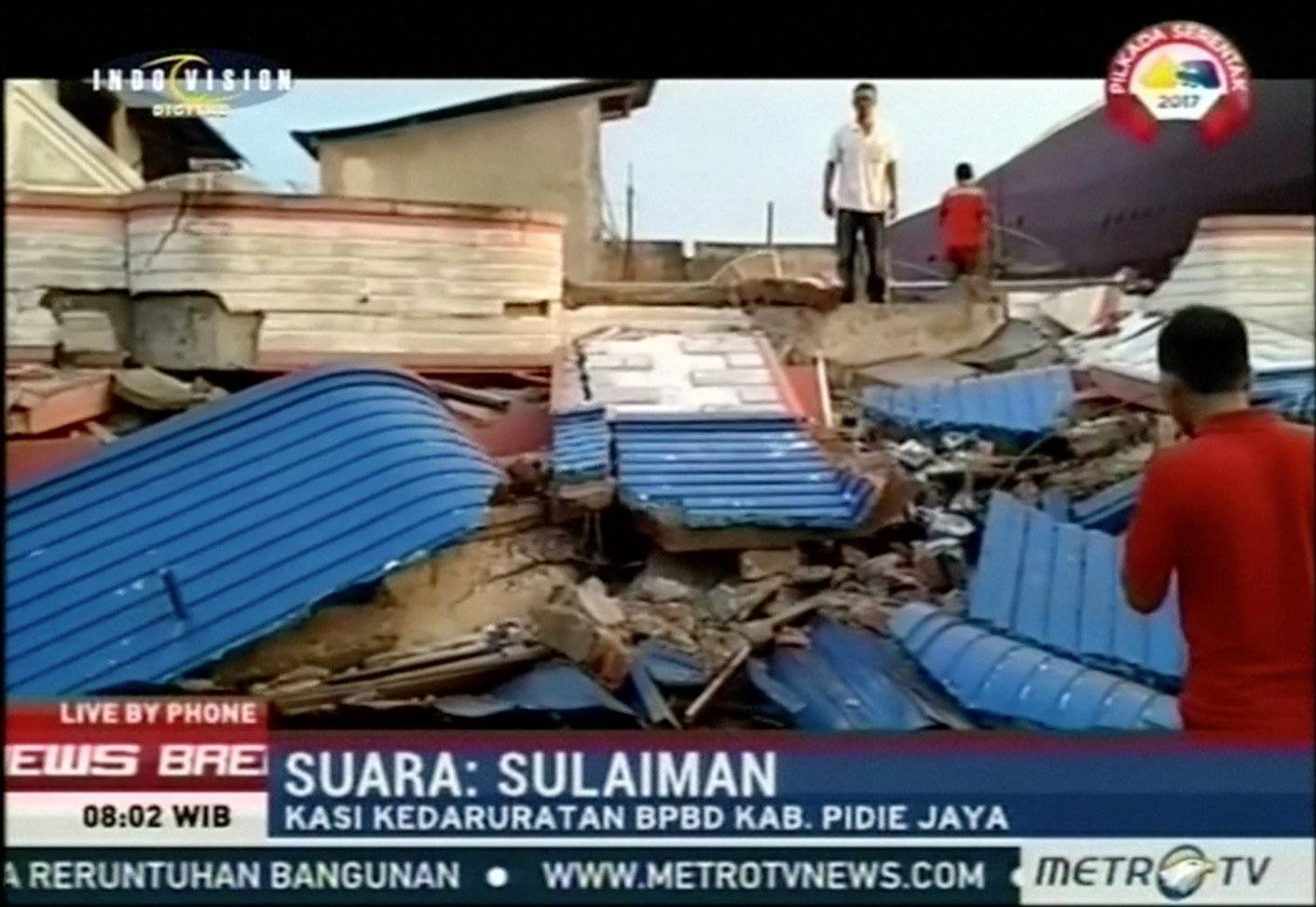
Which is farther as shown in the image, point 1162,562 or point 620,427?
point 620,427

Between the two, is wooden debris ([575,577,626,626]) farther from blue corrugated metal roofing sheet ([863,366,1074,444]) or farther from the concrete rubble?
blue corrugated metal roofing sheet ([863,366,1074,444])

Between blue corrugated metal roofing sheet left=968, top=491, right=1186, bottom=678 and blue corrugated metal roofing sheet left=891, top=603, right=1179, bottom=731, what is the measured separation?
3 centimetres

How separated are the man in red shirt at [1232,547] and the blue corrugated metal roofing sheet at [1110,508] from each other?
35 millimetres

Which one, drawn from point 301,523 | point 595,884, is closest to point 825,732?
point 595,884

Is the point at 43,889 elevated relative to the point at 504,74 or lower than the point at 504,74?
lower

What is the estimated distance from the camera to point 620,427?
278cm

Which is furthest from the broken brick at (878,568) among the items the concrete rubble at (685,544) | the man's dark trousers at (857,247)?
the man's dark trousers at (857,247)

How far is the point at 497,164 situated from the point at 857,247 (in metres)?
0.49

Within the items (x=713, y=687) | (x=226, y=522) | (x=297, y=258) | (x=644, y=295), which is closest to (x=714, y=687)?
(x=713, y=687)

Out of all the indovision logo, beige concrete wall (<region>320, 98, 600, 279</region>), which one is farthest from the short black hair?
the indovision logo

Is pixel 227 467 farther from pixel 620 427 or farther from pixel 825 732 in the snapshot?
pixel 825 732

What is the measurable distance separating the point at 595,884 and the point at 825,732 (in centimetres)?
36

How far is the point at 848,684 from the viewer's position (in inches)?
107

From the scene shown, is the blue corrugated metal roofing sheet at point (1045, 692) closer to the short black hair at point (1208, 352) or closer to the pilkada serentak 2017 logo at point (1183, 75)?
the short black hair at point (1208, 352)
